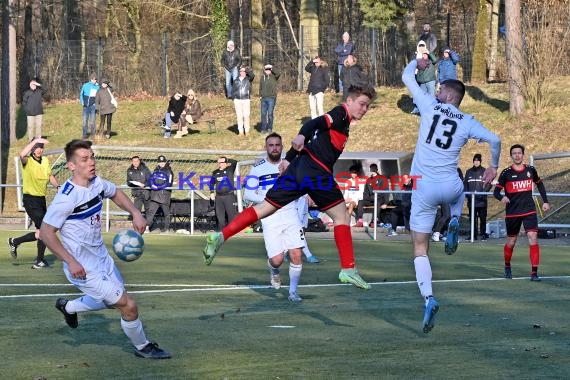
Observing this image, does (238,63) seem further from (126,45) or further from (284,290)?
(284,290)

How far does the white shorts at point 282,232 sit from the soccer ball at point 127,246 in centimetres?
373

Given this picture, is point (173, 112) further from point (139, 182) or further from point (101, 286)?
point (101, 286)

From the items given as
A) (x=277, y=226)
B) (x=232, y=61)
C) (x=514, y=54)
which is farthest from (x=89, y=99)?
(x=277, y=226)

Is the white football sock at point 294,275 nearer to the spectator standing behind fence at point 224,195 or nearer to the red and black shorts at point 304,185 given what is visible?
the red and black shorts at point 304,185

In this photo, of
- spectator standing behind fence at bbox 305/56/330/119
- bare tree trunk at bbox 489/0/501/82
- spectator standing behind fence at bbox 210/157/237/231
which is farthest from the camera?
bare tree trunk at bbox 489/0/501/82

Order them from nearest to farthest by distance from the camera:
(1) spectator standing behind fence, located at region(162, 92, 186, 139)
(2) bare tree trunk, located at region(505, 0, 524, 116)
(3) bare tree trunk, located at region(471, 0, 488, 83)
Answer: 1. (2) bare tree trunk, located at region(505, 0, 524, 116)
2. (1) spectator standing behind fence, located at region(162, 92, 186, 139)
3. (3) bare tree trunk, located at region(471, 0, 488, 83)

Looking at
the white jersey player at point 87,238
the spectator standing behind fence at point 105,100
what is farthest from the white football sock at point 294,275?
the spectator standing behind fence at point 105,100

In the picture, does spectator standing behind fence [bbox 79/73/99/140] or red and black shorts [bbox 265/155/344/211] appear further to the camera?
spectator standing behind fence [bbox 79/73/99/140]

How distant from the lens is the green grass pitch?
348 inches

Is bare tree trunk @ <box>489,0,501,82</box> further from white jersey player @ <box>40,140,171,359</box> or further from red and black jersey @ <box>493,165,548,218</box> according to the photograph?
white jersey player @ <box>40,140,171,359</box>

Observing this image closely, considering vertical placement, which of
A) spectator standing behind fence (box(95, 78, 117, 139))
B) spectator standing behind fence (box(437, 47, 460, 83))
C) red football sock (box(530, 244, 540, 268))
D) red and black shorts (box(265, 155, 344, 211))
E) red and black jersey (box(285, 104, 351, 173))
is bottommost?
red football sock (box(530, 244, 540, 268))

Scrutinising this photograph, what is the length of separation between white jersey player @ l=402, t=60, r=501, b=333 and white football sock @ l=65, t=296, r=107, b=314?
9.85 ft

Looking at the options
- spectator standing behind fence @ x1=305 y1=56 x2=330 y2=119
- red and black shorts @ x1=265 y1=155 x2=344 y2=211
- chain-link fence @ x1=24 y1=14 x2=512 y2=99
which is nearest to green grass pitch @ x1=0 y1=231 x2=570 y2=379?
red and black shorts @ x1=265 y1=155 x2=344 y2=211

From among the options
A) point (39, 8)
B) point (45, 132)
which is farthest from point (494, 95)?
point (39, 8)
